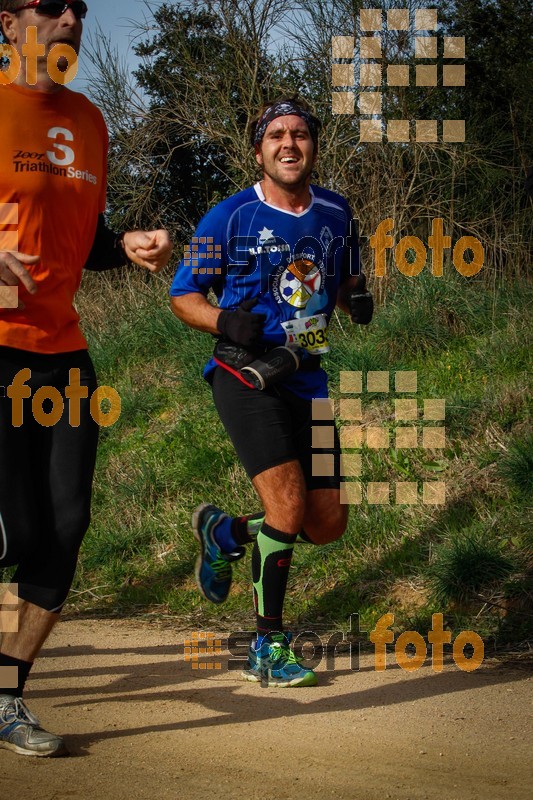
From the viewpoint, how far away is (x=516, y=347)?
8055 millimetres

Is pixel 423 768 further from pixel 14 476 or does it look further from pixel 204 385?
pixel 204 385

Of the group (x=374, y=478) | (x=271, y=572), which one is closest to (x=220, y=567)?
(x=271, y=572)

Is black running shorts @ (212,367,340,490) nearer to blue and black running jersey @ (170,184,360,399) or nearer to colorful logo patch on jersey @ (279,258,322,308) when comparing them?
blue and black running jersey @ (170,184,360,399)

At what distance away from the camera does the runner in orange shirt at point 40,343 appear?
373 centimetres

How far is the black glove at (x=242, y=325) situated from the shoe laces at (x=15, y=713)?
189 centimetres

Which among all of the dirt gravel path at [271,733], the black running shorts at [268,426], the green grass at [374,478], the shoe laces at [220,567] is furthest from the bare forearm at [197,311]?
the green grass at [374,478]

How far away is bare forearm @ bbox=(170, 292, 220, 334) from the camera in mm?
5000

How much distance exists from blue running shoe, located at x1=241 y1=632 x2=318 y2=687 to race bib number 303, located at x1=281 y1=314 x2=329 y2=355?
1391 mm

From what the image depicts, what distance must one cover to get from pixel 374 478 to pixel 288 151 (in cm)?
273

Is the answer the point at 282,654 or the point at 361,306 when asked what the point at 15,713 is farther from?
the point at 361,306

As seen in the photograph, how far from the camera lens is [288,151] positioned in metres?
5.15

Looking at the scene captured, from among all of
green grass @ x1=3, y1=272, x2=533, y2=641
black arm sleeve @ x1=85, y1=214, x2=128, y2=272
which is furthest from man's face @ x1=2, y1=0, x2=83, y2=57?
green grass @ x1=3, y1=272, x2=533, y2=641

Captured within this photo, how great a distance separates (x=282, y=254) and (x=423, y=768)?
2506 millimetres

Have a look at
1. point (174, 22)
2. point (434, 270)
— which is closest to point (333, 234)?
point (434, 270)
